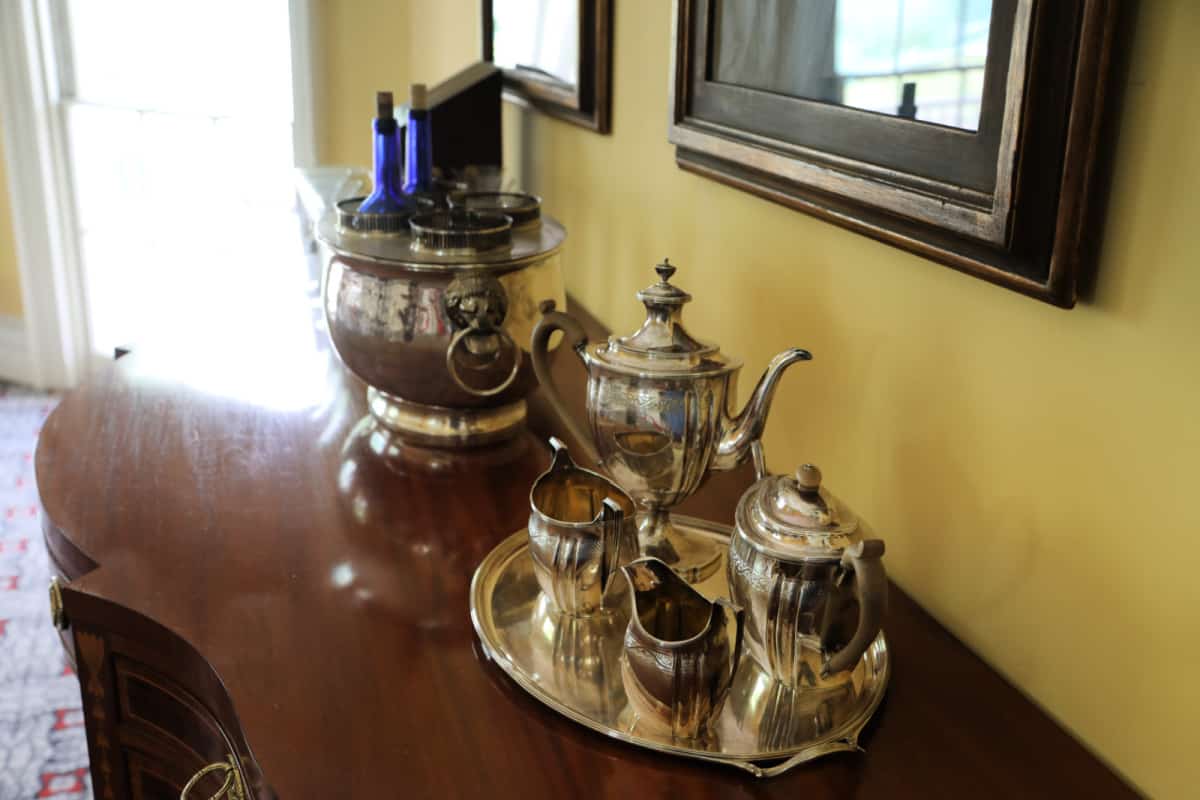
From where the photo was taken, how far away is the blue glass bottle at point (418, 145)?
0.90 metres

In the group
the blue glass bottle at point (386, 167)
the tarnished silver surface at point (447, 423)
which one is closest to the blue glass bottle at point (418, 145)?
the blue glass bottle at point (386, 167)

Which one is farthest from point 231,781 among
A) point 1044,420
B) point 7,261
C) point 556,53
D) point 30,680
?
point 7,261

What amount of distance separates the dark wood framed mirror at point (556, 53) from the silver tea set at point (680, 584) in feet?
1.67

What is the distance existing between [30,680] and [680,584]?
139 cm

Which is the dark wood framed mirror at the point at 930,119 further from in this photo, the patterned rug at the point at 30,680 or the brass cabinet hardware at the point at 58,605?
the patterned rug at the point at 30,680

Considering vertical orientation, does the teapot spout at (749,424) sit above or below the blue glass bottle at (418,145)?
below

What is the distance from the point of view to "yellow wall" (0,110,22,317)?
2.49 metres

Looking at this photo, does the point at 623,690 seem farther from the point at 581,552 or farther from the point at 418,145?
the point at 418,145

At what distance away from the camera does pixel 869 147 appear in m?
0.61

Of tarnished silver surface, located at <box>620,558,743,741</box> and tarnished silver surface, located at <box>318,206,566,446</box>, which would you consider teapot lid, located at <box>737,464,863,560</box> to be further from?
tarnished silver surface, located at <box>318,206,566,446</box>

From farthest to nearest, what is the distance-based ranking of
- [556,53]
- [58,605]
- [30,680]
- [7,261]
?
[7,261]
[30,680]
[556,53]
[58,605]

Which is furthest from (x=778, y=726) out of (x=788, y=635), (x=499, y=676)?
(x=499, y=676)

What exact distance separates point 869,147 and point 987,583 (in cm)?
26

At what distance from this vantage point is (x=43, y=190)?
2.41m
